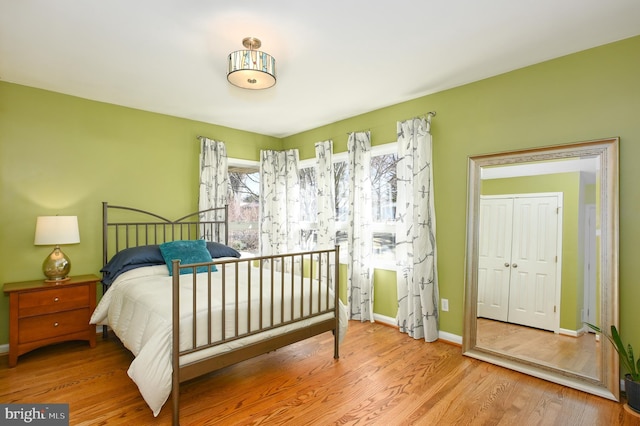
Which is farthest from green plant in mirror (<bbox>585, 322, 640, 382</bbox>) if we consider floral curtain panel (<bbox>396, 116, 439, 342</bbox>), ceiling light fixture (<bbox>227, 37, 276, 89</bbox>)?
ceiling light fixture (<bbox>227, 37, 276, 89</bbox>)

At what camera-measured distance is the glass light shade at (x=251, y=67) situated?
2.28 meters

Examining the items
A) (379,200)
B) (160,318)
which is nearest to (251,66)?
(160,318)

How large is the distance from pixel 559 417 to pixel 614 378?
1.92ft

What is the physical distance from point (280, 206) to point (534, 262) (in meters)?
3.31

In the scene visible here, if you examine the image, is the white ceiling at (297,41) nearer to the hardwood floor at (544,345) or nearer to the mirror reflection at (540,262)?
the mirror reflection at (540,262)

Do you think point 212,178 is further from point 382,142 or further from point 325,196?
point 382,142

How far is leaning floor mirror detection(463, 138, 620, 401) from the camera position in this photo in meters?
2.40

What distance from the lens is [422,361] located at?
291 cm

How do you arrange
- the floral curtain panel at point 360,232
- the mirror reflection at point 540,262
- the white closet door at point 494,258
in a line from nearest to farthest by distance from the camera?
the mirror reflection at point 540,262 → the white closet door at point 494,258 → the floral curtain panel at point 360,232

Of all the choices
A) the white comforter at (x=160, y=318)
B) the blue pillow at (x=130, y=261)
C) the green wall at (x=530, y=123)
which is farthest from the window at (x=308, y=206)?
the blue pillow at (x=130, y=261)

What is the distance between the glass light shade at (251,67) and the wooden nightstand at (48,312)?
2433 millimetres

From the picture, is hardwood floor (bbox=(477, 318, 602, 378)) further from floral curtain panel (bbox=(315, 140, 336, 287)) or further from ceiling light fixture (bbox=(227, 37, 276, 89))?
ceiling light fixture (bbox=(227, 37, 276, 89))

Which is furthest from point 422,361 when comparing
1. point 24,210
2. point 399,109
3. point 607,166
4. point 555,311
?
point 24,210

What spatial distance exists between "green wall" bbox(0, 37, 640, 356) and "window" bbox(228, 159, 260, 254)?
26.9 inches
